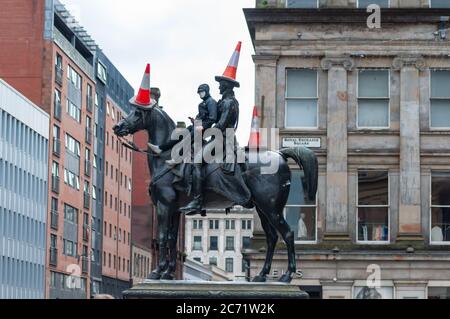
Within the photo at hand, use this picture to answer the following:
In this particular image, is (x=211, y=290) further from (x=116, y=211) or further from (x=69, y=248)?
(x=116, y=211)

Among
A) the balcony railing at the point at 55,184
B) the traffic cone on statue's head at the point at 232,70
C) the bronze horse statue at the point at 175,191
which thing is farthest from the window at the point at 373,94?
the balcony railing at the point at 55,184

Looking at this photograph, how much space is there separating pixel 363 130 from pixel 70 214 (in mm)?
69154

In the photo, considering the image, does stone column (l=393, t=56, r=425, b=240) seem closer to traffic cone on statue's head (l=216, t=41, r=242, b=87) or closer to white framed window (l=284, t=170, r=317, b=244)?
white framed window (l=284, t=170, r=317, b=244)

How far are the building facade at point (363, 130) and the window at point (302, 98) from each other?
0.13ft

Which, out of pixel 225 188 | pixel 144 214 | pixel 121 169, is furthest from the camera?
pixel 144 214

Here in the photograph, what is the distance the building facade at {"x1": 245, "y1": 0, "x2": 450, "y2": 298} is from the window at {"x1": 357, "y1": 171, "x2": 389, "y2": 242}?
0.04 metres

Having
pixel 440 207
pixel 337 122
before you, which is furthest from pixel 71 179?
pixel 440 207

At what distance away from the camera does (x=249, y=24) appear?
52.2 m

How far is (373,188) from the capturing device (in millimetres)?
51125

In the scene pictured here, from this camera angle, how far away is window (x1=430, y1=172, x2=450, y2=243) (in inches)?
1992

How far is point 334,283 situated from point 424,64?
956cm

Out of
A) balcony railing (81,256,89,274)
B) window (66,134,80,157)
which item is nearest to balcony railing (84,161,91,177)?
window (66,134,80,157)
